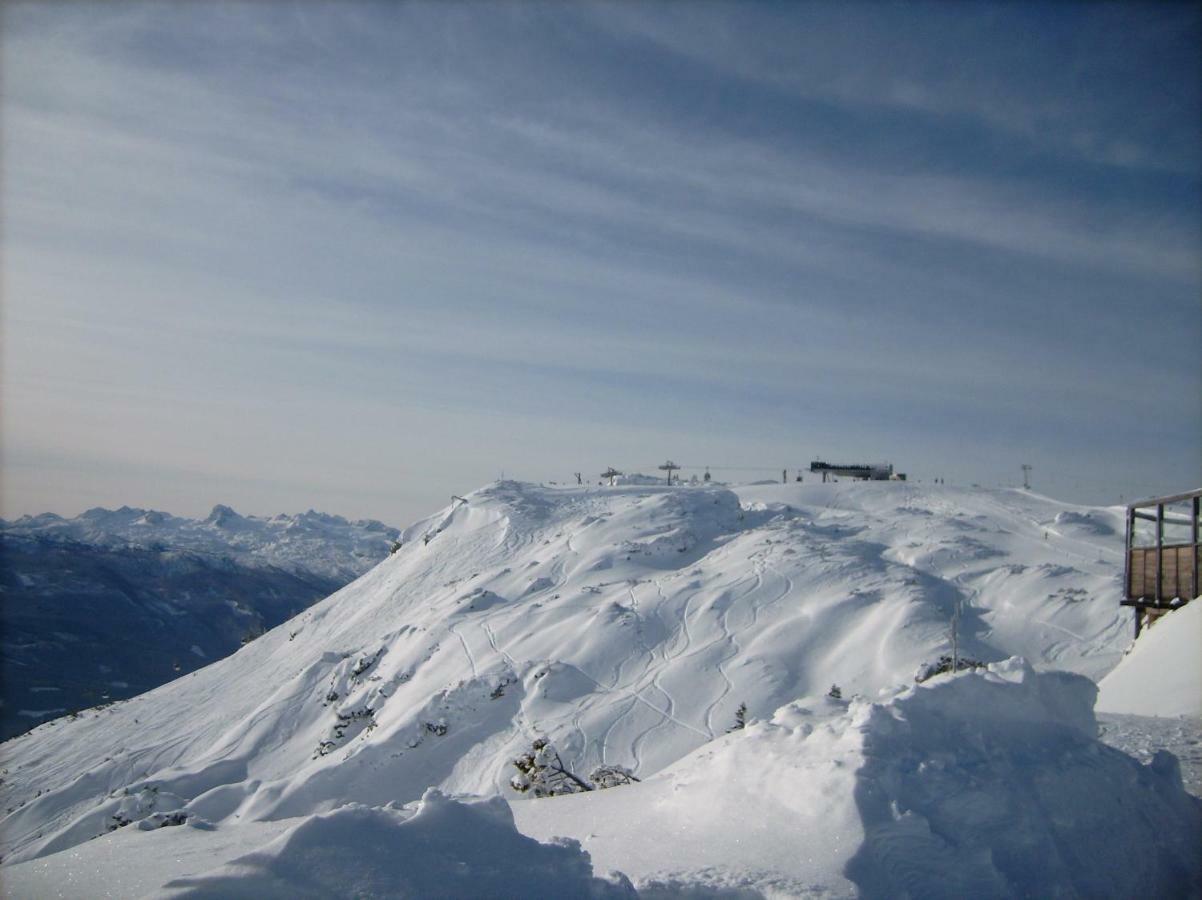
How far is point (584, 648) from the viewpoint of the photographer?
55.7 ft

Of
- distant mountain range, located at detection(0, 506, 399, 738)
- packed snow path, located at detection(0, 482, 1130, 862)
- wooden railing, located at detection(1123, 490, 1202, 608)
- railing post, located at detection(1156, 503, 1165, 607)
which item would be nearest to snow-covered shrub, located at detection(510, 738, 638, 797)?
packed snow path, located at detection(0, 482, 1130, 862)

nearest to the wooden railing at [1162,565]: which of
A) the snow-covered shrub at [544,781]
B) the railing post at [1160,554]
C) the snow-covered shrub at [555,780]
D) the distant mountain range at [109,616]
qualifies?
the railing post at [1160,554]

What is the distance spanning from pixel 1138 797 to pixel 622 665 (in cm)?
1178

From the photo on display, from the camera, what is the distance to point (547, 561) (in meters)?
22.8

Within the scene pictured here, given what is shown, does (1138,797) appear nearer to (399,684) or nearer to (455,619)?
(399,684)

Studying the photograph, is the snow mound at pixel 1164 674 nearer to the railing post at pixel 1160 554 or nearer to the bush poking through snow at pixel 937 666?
the railing post at pixel 1160 554

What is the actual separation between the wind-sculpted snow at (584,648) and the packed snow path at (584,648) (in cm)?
6

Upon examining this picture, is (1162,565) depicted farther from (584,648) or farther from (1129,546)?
(584,648)

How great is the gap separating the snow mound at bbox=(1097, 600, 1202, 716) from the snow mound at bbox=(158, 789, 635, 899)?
683cm

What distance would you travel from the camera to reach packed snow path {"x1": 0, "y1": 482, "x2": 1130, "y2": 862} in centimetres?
1433

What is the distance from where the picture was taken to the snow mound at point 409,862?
359 centimetres

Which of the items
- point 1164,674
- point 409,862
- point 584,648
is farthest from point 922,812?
point 584,648

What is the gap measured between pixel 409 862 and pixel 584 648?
43.6 ft

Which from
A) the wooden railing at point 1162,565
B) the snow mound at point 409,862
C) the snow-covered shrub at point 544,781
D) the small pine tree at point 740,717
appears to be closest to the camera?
the snow mound at point 409,862
